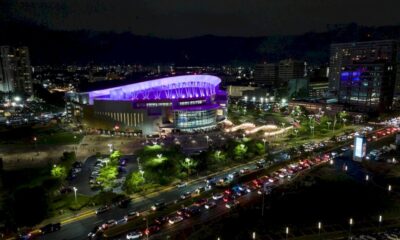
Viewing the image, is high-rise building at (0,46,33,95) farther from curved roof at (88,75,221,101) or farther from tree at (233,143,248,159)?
tree at (233,143,248,159)

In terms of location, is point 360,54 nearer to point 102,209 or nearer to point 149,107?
point 149,107

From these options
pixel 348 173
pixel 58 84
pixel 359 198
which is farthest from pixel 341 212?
pixel 58 84

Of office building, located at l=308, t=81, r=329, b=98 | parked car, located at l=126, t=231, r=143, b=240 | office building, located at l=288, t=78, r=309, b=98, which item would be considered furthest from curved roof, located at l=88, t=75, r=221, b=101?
office building, located at l=308, t=81, r=329, b=98

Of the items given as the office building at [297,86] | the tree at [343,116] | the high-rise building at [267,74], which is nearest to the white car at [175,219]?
the tree at [343,116]

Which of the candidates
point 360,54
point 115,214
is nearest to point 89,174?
point 115,214

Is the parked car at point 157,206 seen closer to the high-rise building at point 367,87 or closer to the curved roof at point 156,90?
the curved roof at point 156,90

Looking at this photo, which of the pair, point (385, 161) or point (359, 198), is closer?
point (359, 198)

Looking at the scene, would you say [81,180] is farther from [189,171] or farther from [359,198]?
[359,198]
